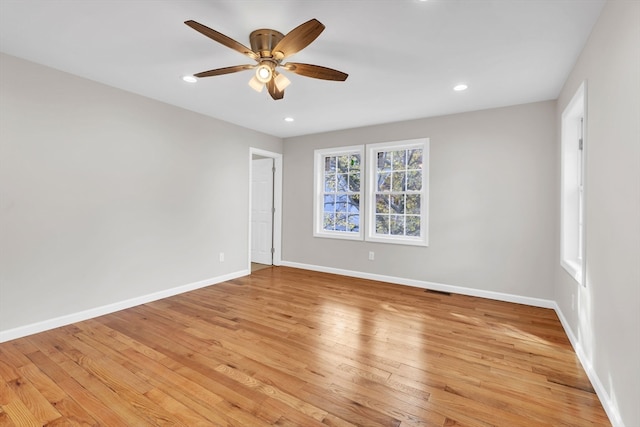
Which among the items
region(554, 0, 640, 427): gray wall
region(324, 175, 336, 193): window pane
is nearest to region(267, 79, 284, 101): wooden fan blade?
region(554, 0, 640, 427): gray wall

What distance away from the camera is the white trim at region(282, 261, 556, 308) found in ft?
12.0

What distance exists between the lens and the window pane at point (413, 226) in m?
4.54

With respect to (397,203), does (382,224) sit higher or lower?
lower

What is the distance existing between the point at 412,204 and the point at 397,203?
9.5 inches

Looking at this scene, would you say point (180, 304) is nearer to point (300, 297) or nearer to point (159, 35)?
point (300, 297)

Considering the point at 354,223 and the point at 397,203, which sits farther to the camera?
the point at 354,223

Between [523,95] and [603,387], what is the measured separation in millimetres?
2966

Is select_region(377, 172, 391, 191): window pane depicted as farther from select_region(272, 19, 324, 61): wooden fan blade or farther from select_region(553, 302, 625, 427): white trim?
select_region(272, 19, 324, 61): wooden fan blade

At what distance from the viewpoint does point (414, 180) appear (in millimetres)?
4551

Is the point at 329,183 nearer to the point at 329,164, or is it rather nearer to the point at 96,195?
the point at 329,164

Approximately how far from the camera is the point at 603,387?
1847 mm

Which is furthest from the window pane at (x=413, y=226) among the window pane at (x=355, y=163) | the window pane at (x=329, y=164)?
the window pane at (x=329, y=164)

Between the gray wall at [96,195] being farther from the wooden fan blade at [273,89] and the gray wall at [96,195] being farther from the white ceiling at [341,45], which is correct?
the wooden fan blade at [273,89]

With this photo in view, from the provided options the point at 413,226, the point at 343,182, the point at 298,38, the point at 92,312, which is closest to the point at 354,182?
the point at 343,182
